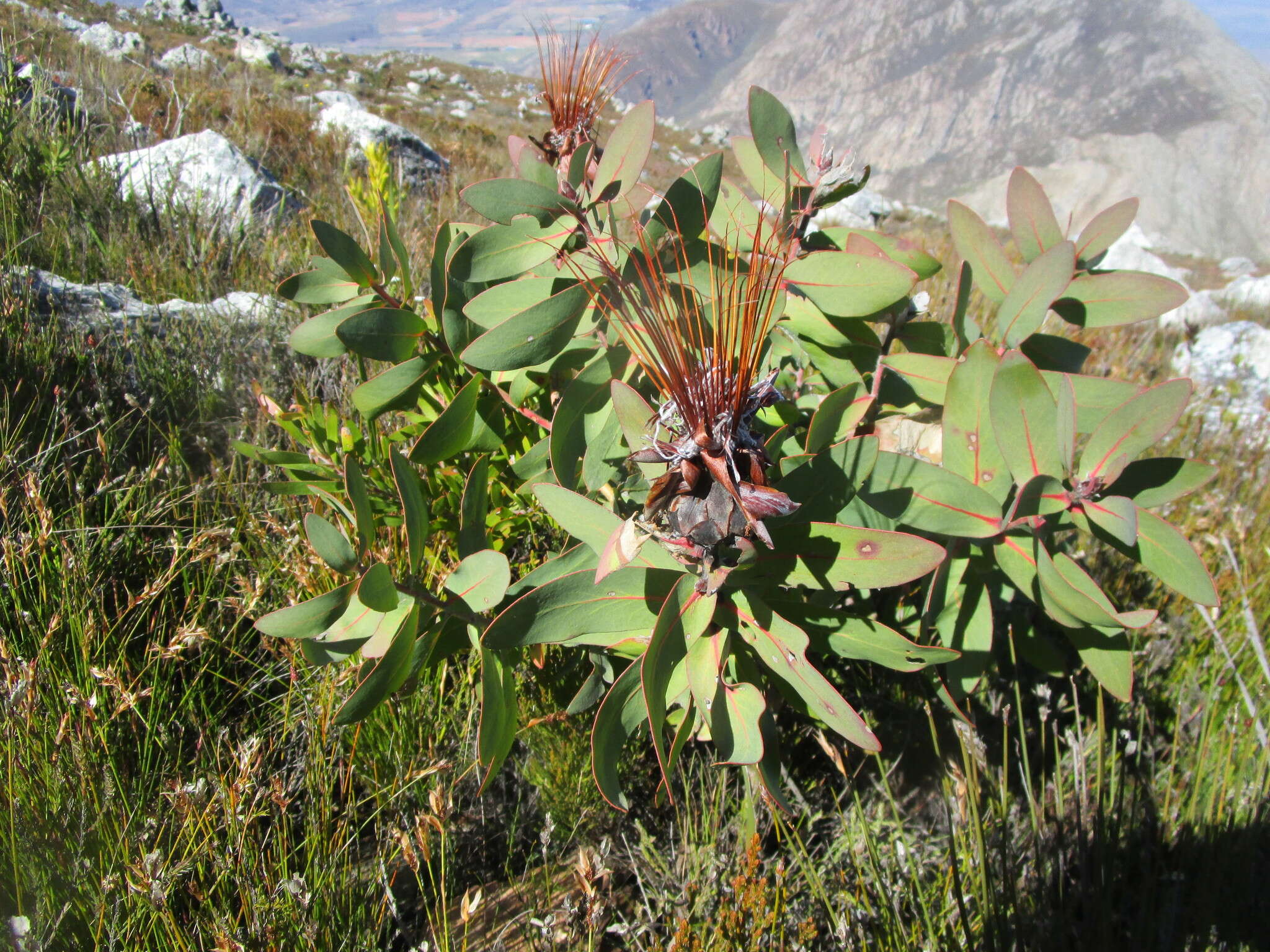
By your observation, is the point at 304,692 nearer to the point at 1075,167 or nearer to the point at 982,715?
the point at 982,715

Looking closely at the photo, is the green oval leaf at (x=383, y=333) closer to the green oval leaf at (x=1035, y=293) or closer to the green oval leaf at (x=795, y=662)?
the green oval leaf at (x=795, y=662)

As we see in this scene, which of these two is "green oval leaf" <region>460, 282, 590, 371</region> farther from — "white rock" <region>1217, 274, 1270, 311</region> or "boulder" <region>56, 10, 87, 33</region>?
"boulder" <region>56, 10, 87, 33</region>

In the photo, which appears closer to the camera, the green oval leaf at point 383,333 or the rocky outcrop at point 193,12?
the green oval leaf at point 383,333

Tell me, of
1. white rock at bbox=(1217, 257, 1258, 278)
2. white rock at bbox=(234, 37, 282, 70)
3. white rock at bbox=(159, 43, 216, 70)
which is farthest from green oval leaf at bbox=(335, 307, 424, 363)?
white rock at bbox=(1217, 257, 1258, 278)

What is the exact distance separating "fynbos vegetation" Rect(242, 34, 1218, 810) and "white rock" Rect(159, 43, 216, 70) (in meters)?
10.0

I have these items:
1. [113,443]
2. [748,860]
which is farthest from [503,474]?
[113,443]

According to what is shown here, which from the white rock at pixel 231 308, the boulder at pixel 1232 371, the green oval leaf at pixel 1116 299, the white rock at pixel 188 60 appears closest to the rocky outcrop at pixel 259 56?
the white rock at pixel 188 60

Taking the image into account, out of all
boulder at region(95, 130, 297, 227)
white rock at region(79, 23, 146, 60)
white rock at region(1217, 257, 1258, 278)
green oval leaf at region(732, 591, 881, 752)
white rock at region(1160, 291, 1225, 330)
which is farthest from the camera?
white rock at region(1217, 257, 1258, 278)

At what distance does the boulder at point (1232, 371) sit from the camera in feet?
14.0

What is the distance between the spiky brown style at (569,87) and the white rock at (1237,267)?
27339 mm

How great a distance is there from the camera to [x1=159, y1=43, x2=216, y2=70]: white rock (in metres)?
10.2

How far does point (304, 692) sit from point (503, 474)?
27.2 inches

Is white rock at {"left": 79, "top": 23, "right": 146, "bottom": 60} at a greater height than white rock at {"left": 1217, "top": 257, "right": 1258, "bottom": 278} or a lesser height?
greater

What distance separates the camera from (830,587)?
1162 mm
